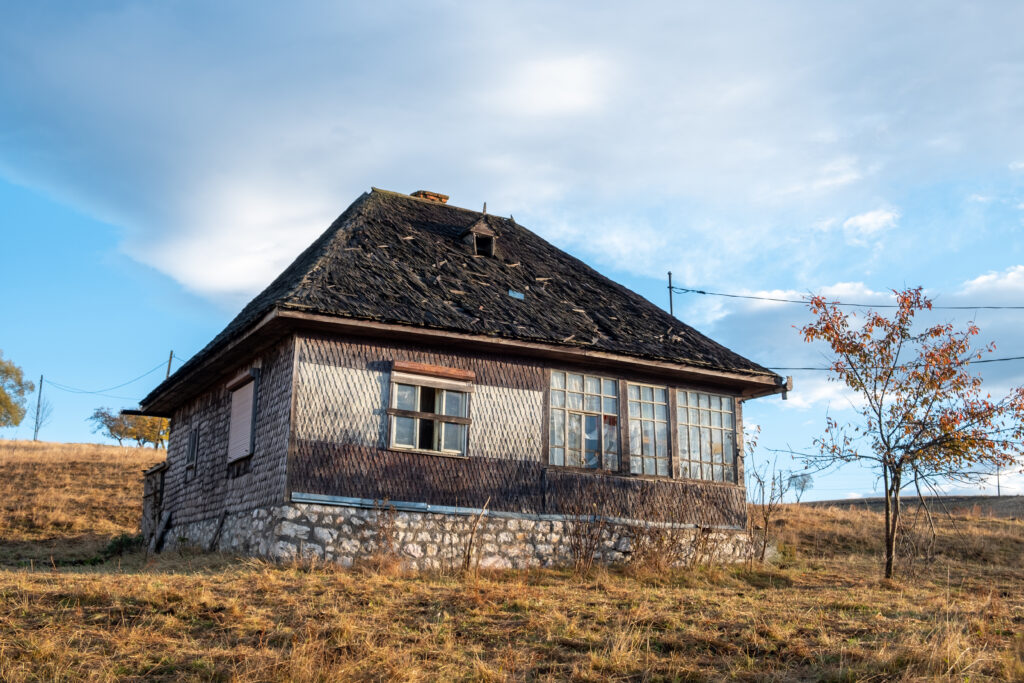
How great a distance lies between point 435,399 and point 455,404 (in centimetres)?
33

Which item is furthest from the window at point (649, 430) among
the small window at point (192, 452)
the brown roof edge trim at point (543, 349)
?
the small window at point (192, 452)

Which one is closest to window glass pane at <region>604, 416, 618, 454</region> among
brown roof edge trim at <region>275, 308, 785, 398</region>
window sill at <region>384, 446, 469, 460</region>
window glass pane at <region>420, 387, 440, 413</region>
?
brown roof edge trim at <region>275, 308, 785, 398</region>

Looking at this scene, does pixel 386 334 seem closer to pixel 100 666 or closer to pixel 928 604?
pixel 100 666

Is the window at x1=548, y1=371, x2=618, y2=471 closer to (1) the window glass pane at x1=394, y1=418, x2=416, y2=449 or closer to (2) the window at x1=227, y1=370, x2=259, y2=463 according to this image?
(1) the window glass pane at x1=394, y1=418, x2=416, y2=449

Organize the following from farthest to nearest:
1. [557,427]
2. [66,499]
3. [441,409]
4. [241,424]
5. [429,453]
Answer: [66,499] → [557,427] → [241,424] → [441,409] → [429,453]

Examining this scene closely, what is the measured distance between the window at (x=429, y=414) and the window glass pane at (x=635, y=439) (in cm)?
310

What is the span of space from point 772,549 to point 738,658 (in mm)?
9062

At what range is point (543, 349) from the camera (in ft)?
49.6

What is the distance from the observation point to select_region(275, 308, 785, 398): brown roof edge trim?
532 inches

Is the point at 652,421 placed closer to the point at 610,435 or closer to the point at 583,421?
the point at 610,435

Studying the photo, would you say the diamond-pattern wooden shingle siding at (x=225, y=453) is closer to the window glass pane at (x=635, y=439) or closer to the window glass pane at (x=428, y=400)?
the window glass pane at (x=428, y=400)

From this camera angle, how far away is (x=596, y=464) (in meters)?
15.8

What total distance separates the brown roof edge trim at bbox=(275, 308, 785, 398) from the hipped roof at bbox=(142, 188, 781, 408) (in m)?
0.08

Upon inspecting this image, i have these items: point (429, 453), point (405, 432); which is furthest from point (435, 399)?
point (429, 453)
